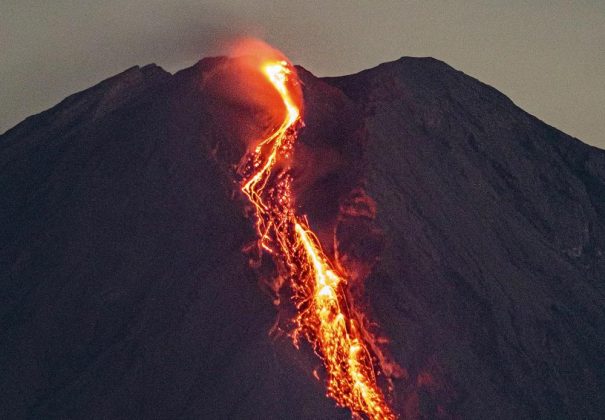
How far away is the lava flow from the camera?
27.9 meters

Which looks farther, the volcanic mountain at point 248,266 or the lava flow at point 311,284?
the lava flow at point 311,284

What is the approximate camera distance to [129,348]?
90.2 feet

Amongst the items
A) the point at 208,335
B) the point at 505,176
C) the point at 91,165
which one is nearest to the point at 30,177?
the point at 91,165

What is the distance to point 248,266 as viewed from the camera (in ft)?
92.9

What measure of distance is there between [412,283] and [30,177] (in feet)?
30.6

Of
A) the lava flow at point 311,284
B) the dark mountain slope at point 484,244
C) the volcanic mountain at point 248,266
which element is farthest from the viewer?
the dark mountain slope at point 484,244

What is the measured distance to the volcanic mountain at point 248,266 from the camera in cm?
2734

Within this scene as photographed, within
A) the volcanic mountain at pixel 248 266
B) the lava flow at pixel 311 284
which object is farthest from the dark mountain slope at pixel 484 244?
the lava flow at pixel 311 284

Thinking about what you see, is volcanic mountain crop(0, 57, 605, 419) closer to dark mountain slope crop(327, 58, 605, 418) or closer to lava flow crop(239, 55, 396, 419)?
dark mountain slope crop(327, 58, 605, 418)

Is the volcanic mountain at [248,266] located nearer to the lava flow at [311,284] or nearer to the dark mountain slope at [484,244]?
the dark mountain slope at [484,244]

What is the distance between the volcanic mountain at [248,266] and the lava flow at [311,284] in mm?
301

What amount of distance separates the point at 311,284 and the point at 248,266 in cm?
133

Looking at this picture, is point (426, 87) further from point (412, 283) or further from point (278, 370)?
point (278, 370)

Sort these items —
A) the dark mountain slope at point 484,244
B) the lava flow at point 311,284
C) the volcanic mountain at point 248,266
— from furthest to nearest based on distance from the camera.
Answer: the dark mountain slope at point 484,244 < the lava flow at point 311,284 < the volcanic mountain at point 248,266
